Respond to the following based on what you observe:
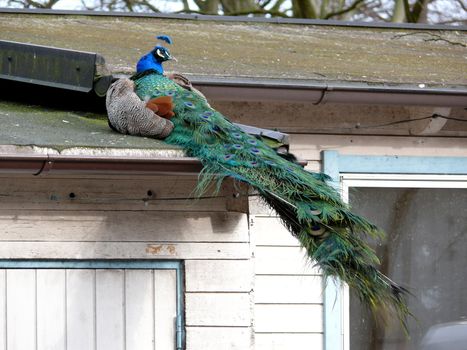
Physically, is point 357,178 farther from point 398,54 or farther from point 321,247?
point 321,247

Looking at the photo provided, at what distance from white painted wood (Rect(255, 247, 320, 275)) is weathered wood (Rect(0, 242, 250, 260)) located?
142 centimetres

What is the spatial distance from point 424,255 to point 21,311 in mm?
3025

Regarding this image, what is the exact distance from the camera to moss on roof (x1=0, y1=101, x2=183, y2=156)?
511 centimetres

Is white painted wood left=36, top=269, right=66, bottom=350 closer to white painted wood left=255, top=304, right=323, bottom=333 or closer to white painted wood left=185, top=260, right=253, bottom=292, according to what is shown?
white painted wood left=185, top=260, right=253, bottom=292

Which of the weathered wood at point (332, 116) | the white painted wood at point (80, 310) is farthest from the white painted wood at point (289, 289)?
the white painted wood at point (80, 310)

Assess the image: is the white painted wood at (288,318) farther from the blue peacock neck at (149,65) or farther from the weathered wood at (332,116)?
the blue peacock neck at (149,65)

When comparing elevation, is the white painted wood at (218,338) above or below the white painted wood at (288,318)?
below

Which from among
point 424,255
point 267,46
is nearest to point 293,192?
point 424,255

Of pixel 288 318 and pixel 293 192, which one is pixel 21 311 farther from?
pixel 288 318

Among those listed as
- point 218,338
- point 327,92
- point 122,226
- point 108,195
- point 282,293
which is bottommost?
point 218,338

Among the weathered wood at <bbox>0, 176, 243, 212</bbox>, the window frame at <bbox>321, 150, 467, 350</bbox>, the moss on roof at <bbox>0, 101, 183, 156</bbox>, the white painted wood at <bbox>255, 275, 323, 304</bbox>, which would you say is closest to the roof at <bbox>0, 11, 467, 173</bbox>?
the moss on roof at <bbox>0, 101, 183, 156</bbox>

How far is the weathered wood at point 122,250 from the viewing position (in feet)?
18.0

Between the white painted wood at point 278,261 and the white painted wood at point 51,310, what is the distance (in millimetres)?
1850

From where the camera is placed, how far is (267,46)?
8.52m
